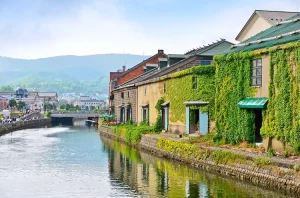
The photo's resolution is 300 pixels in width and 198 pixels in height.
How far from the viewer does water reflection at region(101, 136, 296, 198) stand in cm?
2252

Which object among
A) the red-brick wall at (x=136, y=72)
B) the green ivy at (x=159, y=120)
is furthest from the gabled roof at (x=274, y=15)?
the red-brick wall at (x=136, y=72)

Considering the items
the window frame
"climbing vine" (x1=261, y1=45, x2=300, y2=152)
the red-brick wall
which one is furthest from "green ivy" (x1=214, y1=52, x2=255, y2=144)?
the red-brick wall

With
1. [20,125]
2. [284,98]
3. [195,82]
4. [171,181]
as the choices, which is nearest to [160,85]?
[195,82]

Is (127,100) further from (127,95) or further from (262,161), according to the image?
(262,161)

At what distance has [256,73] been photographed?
1155 inches

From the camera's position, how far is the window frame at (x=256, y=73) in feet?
95.0

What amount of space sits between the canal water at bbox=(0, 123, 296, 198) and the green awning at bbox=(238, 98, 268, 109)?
5.10 meters

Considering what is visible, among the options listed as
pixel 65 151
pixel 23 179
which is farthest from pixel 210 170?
pixel 65 151

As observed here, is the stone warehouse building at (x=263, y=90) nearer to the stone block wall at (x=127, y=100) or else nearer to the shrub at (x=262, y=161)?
the shrub at (x=262, y=161)

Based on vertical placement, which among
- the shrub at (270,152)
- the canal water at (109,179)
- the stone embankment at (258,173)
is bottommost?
the canal water at (109,179)

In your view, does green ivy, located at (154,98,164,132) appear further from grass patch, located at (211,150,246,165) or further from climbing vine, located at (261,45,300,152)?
climbing vine, located at (261,45,300,152)

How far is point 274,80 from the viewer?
27109 millimetres

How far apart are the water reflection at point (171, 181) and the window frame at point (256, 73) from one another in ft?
22.1

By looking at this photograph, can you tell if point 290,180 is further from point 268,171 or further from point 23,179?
point 23,179
